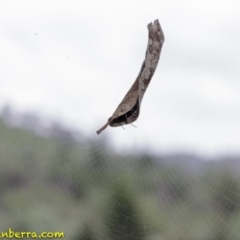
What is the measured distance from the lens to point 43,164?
50.2 inches

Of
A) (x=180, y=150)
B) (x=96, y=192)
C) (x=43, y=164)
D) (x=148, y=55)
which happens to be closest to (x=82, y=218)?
(x=96, y=192)

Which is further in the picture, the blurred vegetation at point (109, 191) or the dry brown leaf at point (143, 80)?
the blurred vegetation at point (109, 191)

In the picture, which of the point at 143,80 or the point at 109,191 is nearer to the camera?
the point at 143,80

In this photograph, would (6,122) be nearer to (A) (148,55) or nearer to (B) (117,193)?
(B) (117,193)

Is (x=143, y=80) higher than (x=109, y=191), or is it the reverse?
(x=143, y=80)

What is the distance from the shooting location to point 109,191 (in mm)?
1229

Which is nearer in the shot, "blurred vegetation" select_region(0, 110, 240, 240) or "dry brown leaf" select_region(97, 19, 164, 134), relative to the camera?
"dry brown leaf" select_region(97, 19, 164, 134)

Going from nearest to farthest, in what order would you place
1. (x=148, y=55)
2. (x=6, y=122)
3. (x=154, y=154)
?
(x=148, y=55) < (x=154, y=154) < (x=6, y=122)

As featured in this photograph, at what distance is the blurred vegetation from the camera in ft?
3.94

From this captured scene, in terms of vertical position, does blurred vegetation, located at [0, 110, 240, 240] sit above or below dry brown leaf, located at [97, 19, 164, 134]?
below

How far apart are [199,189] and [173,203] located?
9 cm

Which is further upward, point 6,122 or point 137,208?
point 6,122

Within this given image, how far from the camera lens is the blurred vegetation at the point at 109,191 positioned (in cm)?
120

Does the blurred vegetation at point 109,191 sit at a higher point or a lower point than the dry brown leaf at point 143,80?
lower
